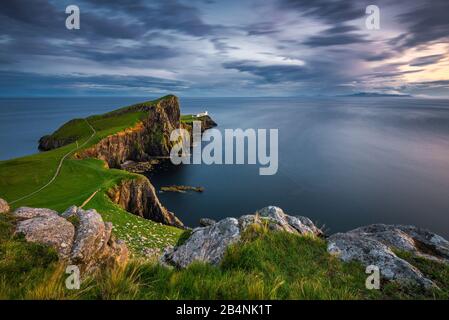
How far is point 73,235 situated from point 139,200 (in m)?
44.6

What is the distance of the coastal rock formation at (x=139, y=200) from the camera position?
5228 cm

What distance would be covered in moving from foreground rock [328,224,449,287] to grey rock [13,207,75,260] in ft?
34.8

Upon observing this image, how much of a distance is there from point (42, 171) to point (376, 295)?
7319 centimetres

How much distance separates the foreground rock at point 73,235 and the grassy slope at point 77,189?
1799 cm

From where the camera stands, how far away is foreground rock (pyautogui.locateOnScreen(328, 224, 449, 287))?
832cm

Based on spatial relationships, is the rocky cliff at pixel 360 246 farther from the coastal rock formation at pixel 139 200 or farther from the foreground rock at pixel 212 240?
the coastal rock formation at pixel 139 200

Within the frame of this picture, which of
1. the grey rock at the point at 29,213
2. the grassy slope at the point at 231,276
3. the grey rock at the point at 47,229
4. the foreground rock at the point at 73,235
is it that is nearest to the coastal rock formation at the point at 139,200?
the foreground rock at the point at 73,235

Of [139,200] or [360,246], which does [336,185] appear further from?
[360,246]

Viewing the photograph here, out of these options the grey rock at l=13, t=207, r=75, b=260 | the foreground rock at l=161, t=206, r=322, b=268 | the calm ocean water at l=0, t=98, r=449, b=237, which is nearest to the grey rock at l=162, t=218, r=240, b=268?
the foreground rock at l=161, t=206, r=322, b=268

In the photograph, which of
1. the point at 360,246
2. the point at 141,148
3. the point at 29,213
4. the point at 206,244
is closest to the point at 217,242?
the point at 206,244

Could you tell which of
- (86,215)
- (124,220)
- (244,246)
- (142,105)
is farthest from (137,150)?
(244,246)

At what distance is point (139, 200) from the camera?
55.0m
